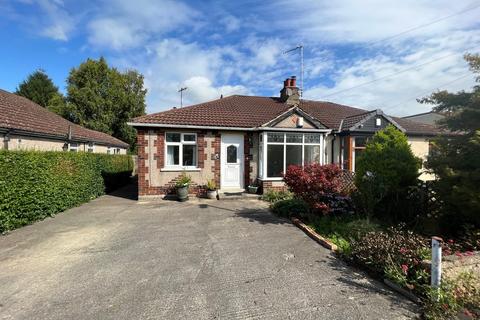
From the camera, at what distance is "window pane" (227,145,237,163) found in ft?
39.8

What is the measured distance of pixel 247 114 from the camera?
44.0ft

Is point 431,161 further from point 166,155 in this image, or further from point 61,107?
point 61,107

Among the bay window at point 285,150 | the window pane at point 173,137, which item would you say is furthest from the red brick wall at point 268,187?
the window pane at point 173,137

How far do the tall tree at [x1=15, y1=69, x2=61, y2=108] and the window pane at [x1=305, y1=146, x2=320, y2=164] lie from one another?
3687cm

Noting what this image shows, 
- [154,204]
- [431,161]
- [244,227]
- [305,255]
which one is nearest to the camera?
[305,255]

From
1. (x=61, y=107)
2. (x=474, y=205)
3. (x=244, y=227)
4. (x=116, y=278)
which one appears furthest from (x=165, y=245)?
(x=61, y=107)

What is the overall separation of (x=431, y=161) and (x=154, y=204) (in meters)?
8.96

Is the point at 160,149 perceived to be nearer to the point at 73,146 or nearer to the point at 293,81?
the point at 73,146

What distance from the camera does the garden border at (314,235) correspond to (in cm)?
550

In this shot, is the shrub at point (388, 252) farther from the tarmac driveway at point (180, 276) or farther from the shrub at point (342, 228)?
the shrub at point (342, 228)

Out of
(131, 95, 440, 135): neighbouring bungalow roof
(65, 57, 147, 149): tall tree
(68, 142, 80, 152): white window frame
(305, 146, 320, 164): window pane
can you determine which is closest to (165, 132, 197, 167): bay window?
(131, 95, 440, 135): neighbouring bungalow roof

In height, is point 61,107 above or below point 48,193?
above

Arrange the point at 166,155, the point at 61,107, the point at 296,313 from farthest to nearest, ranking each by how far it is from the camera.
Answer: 1. the point at 61,107
2. the point at 166,155
3. the point at 296,313

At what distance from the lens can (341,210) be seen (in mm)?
7523
